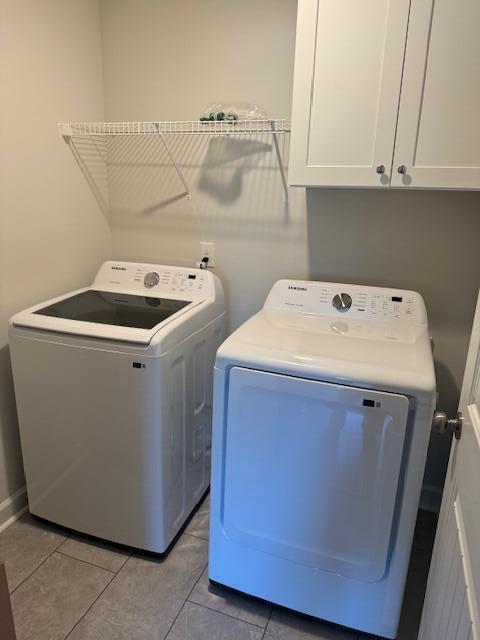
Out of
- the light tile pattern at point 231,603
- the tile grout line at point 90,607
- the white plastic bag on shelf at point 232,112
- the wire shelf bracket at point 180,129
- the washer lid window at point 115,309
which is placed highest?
the white plastic bag on shelf at point 232,112

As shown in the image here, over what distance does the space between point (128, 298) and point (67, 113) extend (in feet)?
2.74

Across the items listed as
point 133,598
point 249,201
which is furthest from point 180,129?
point 133,598

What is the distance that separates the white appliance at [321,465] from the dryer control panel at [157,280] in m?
0.45

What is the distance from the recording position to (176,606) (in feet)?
5.27

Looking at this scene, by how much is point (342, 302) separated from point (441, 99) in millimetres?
765

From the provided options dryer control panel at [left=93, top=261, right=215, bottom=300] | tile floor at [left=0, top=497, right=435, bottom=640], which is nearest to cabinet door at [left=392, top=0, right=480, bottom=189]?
dryer control panel at [left=93, top=261, right=215, bottom=300]

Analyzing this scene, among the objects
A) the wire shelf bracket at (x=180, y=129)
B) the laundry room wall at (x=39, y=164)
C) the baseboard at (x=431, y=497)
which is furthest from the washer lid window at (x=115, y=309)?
the baseboard at (x=431, y=497)

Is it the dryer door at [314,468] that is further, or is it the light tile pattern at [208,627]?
the light tile pattern at [208,627]

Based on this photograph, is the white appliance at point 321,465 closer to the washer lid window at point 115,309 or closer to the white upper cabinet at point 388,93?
the washer lid window at point 115,309

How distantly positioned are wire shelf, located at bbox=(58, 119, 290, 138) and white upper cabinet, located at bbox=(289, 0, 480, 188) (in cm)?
28

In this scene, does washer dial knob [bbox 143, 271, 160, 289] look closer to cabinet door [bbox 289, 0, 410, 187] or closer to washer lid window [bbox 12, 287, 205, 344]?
washer lid window [bbox 12, 287, 205, 344]

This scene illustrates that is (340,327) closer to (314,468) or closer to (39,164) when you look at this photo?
(314,468)

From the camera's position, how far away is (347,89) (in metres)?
1.50

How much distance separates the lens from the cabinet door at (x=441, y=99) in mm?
1349
